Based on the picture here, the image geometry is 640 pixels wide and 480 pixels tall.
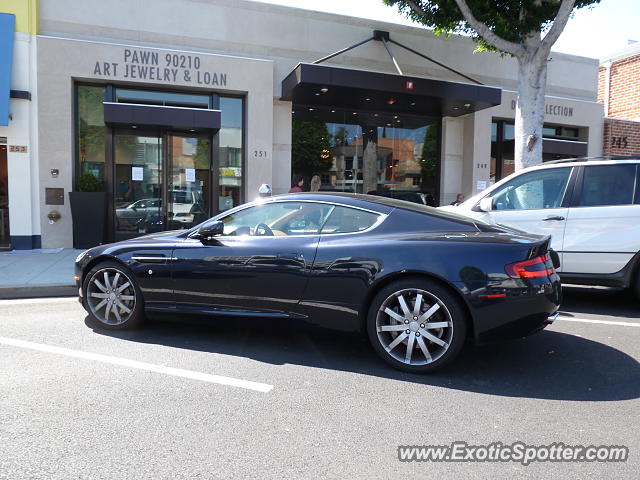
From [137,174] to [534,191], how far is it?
8811mm

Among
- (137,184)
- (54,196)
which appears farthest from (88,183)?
(137,184)

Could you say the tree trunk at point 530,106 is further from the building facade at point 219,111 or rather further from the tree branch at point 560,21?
the building facade at point 219,111

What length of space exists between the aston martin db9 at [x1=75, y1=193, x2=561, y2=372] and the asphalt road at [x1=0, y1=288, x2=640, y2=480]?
10.6 inches

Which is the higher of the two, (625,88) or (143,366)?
(625,88)

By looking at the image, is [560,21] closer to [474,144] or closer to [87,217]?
[474,144]

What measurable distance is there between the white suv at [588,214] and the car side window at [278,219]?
120 inches

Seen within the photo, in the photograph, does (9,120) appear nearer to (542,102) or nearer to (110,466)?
(110,466)

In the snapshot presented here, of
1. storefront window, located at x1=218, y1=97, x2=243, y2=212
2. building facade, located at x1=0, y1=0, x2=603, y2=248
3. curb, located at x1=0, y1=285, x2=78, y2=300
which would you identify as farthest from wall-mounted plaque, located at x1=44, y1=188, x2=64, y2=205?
curb, located at x1=0, y1=285, x2=78, y2=300

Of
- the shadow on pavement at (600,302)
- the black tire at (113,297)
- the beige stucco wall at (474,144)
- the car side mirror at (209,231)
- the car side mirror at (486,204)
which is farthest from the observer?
the beige stucco wall at (474,144)

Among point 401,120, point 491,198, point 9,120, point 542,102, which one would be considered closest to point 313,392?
point 491,198

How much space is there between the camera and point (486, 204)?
6.61 m

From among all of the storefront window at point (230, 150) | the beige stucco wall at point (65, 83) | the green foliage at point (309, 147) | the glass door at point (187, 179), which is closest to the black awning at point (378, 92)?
the green foliage at point (309, 147)

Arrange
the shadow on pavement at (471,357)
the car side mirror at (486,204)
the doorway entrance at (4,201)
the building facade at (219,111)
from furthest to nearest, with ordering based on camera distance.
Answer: the doorway entrance at (4,201)
the building facade at (219,111)
the car side mirror at (486,204)
the shadow on pavement at (471,357)

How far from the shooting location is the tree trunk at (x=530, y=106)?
976 centimetres
